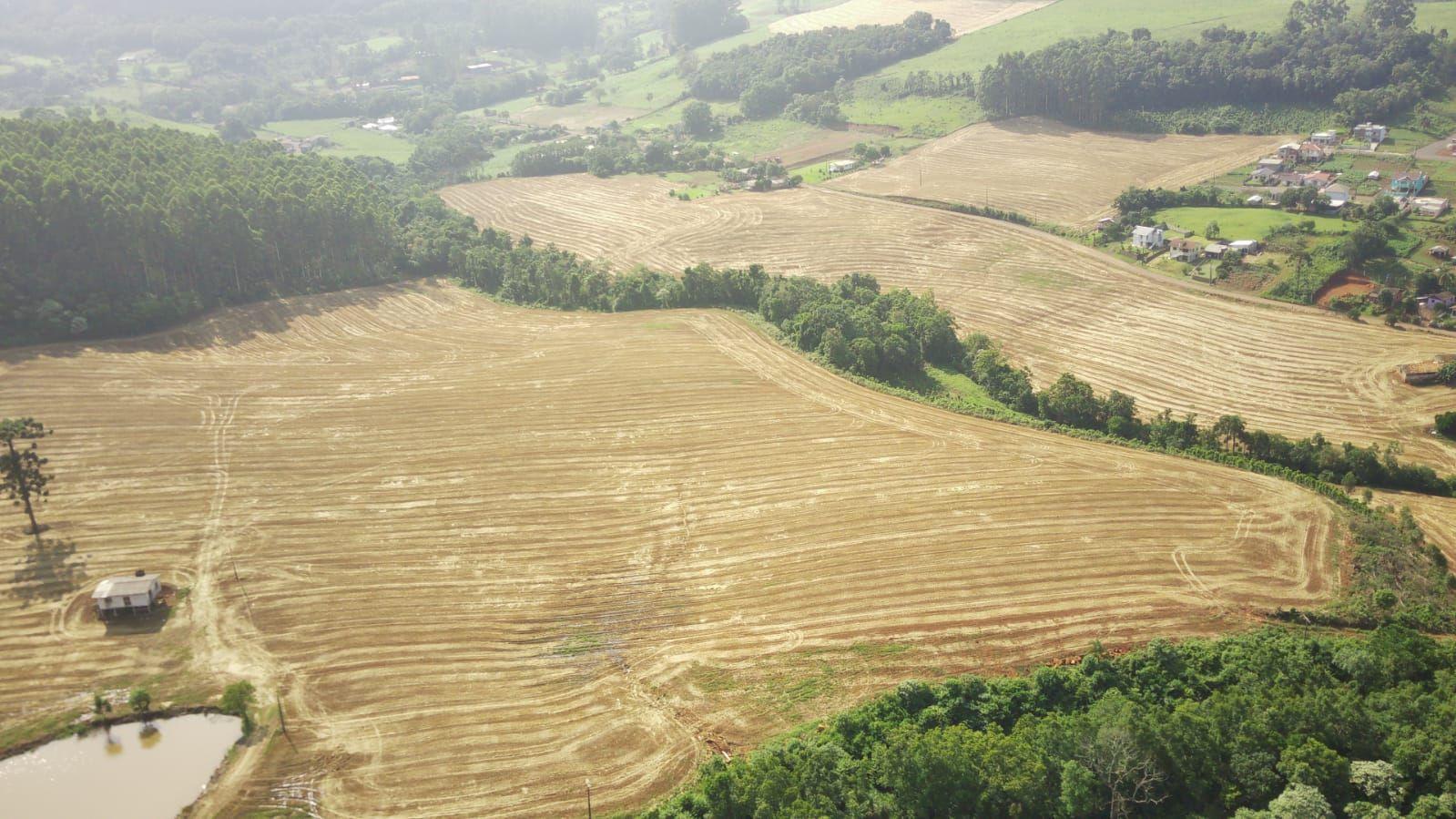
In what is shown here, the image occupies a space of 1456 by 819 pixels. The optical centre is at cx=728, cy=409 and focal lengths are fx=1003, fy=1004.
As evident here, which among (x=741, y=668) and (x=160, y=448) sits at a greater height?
(x=160, y=448)

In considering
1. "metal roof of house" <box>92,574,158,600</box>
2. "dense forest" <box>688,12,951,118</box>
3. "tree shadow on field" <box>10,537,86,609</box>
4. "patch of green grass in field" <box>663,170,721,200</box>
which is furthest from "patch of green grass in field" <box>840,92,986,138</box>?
"metal roof of house" <box>92,574,158,600</box>

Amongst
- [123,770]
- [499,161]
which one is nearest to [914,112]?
[499,161]

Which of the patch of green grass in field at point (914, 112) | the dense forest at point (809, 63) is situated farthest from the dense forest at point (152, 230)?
the dense forest at point (809, 63)

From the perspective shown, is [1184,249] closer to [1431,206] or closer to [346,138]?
[1431,206]

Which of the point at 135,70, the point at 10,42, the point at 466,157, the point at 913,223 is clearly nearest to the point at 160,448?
the point at 913,223

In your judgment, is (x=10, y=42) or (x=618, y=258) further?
(x=10, y=42)

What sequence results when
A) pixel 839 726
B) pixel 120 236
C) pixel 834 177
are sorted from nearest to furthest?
pixel 839 726 < pixel 120 236 < pixel 834 177

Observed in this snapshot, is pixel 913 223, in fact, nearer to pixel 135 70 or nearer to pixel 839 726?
pixel 839 726

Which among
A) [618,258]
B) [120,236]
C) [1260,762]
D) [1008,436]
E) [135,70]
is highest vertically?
[135,70]
